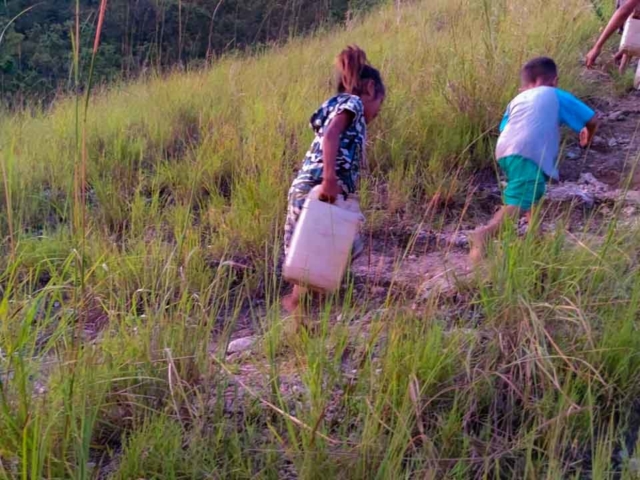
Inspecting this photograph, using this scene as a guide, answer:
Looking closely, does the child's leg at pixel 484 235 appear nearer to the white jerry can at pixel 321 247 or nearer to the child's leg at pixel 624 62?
the white jerry can at pixel 321 247

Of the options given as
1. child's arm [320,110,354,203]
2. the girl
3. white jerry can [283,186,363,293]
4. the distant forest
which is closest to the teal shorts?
the girl

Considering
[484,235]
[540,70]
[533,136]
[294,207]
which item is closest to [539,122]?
[533,136]

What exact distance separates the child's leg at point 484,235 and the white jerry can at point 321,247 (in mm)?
500

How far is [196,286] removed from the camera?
284cm

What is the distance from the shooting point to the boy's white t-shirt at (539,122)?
10.8 feet

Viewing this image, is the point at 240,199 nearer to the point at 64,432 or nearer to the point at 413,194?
the point at 413,194

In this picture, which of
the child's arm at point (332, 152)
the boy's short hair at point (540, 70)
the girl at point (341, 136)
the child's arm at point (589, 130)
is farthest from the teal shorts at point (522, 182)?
the child's arm at point (332, 152)

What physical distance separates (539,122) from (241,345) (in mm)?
1764

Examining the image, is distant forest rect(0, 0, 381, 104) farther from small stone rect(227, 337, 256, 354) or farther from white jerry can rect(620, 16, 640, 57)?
small stone rect(227, 337, 256, 354)

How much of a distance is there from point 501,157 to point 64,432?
7.72 feet

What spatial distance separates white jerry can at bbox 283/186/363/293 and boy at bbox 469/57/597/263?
90 centimetres

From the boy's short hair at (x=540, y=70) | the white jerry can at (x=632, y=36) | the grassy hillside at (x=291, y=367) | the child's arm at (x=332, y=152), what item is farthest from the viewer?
the white jerry can at (x=632, y=36)

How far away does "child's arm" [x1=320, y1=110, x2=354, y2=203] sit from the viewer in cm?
291

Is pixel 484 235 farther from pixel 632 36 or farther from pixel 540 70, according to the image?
pixel 632 36
